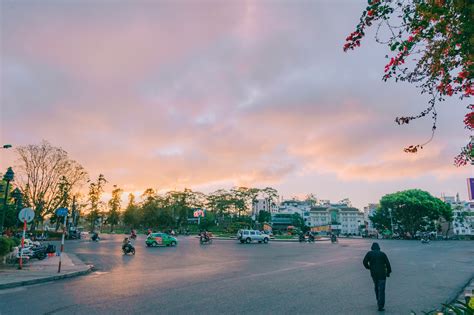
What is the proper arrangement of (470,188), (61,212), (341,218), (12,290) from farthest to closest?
(341,218) → (61,212) → (12,290) → (470,188)

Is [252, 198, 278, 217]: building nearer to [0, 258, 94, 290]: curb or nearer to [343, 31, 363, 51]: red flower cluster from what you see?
[0, 258, 94, 290]: curb

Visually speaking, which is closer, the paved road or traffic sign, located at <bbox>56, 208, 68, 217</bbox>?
the paved road

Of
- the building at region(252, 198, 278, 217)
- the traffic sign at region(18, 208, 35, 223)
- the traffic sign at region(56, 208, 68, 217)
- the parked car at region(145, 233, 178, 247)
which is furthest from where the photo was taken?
the building at region(252, 198, 278, 217)

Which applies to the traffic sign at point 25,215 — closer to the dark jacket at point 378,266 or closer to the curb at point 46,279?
the curb at point 46,279

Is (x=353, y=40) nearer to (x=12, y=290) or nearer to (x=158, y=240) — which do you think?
(x=12, y=290)

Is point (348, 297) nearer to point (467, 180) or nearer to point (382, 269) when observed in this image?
point (382, 269)

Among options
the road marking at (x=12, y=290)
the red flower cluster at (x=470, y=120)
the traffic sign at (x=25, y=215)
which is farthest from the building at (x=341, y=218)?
the red flower cluster at (x=470, y=120)

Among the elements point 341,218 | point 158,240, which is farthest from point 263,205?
point 158,240

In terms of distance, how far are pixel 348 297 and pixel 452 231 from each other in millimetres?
129268

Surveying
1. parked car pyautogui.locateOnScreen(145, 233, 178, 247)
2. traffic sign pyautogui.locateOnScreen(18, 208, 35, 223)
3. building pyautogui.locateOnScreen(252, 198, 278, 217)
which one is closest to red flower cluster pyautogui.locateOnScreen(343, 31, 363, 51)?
traffic sign pyautogui.locateOnScreen(18, 208, 35, 223)

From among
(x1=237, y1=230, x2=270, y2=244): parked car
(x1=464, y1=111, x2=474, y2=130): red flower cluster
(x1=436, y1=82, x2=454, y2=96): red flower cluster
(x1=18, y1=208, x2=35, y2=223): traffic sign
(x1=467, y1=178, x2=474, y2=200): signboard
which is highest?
(x1=436, y1=82, x2=454, y2=96): red flower cluster

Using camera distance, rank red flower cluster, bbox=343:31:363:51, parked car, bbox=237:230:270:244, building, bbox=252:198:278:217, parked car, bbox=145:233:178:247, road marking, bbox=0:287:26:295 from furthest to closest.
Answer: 1. building, bbox=252:198:278:217
2. parked car, bbox=237:230:270:244
3. parked car, bbox=145:233:178:247
4. road marking, bbox=0:287:26:295
5. red flower cluster, bbox=343:31:363:51

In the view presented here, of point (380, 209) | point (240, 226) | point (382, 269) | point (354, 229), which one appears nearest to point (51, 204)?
point (240, 226)

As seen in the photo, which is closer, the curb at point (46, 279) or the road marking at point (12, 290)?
the road marking at point (12, 290)
